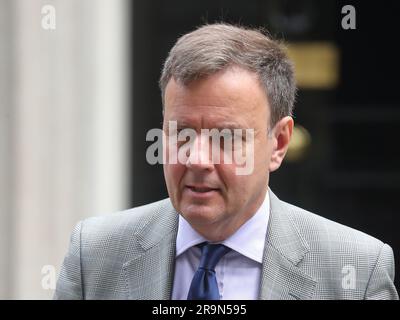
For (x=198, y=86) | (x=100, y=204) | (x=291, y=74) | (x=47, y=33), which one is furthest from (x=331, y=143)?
(x=198, y=86)

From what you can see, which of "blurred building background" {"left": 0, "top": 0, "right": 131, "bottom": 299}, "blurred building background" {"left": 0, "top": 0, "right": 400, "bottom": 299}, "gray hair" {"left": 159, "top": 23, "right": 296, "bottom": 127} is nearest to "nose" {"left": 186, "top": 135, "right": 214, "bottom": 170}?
"gray hair" {"left": 159, "top": 23, "right": 296, "bottom": 127}

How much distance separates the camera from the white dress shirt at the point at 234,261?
1.74 metres

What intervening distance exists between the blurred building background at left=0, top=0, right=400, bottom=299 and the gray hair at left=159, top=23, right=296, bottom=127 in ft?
6.68

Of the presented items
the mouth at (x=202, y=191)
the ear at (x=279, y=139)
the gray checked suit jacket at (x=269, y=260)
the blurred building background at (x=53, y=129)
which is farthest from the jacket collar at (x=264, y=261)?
the blurred building background at (x=53, y=129)

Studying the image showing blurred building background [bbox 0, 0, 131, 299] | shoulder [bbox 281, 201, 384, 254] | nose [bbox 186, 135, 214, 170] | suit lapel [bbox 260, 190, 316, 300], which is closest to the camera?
nose [bbox 186, 135, 214, 170]

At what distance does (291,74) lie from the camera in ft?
6.02

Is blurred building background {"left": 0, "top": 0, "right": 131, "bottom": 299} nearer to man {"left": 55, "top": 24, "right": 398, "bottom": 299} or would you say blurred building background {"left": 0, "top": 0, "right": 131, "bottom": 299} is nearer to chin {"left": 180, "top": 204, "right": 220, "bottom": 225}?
man {"left": 55, "top": 24, "right": 398, "bottom": 299}

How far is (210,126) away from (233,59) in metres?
0.17

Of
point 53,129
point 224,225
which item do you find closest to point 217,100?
point 224,225

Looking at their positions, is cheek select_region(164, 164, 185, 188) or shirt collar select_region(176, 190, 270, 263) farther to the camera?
shirt collar select_region(176, 190, 270, 263)

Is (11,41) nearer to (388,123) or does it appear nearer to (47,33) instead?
(47,33)

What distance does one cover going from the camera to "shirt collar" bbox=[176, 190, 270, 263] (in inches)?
69.9

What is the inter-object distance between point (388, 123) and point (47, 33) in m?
2.09

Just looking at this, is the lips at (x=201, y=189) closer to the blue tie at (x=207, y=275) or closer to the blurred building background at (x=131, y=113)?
the blue tie at (x=207, y=275)
